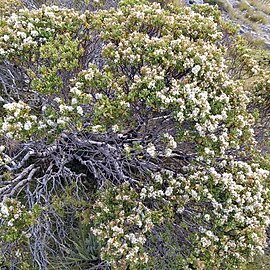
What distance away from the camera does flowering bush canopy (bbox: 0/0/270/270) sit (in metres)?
3.91

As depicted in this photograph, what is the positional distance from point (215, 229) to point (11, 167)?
9.38 ft

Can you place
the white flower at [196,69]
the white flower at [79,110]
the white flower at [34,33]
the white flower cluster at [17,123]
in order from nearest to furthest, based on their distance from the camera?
1. the white flower cluster at [17,123]
2. the white flower at [79,110]
3. the white flower at [196,69]
4. the white flower at [34,33]

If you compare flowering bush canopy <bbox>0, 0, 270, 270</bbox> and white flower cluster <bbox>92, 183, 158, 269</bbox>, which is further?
flowering bush canopy <bbox>0, 0, 270, 270</bbox>

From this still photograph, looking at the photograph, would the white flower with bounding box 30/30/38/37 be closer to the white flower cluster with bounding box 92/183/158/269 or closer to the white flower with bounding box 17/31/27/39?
the white flower with bounding box 17/31/27/39

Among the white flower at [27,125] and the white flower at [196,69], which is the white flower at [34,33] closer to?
the white flower at [27,125]

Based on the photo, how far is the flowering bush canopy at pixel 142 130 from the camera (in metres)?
3.91

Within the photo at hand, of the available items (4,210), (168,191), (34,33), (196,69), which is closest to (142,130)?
(168,191)

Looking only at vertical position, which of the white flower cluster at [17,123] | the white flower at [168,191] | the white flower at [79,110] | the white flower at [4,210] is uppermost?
the white flower at [79,110]

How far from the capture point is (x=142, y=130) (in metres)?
4.58

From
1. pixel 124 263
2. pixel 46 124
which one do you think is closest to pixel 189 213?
pixel 124 263

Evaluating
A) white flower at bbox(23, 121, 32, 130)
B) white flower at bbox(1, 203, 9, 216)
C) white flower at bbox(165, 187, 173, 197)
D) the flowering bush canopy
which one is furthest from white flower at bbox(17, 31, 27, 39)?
white flower at bbox(165, 187, 173, 197)

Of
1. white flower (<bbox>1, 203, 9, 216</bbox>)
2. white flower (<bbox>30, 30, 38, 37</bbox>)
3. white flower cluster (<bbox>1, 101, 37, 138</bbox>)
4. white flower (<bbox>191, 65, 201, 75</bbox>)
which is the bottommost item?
white flower (<bbox>1, 203, 9, 216</bbox>)

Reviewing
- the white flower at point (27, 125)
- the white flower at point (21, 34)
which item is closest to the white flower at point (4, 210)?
the white flower at point (27, 125)

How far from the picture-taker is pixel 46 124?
12.7ft
